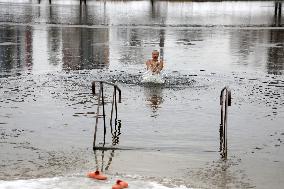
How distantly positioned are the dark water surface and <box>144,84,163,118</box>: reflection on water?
0.03 metres

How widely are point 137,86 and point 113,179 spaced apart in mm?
8567

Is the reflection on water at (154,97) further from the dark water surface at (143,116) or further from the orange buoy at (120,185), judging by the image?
the orange buoy at (120,185)

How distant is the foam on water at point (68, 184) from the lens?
28.2ft

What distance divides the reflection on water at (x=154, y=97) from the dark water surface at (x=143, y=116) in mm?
27

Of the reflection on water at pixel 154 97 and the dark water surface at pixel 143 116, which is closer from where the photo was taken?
the dark water surface at pixel 143 116

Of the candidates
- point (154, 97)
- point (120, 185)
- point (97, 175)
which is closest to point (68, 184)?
point (97, 175)

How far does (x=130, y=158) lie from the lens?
10422 millimetres

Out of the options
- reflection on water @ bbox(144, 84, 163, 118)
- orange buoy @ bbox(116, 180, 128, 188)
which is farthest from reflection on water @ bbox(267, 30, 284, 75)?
orange buoy @ bbox(116, 180, 128, 188)

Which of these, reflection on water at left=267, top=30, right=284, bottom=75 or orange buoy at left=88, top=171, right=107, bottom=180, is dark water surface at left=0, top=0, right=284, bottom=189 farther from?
orange buoy at left=88, top=171, right=107, bottom=180

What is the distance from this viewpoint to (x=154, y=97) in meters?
16.0

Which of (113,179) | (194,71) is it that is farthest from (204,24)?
(113,179)

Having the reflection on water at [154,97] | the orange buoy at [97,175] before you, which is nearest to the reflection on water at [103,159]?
the orange buoy at [97,175]

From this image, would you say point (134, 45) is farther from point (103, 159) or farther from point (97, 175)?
point (97, 175)

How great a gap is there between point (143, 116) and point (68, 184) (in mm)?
5225
